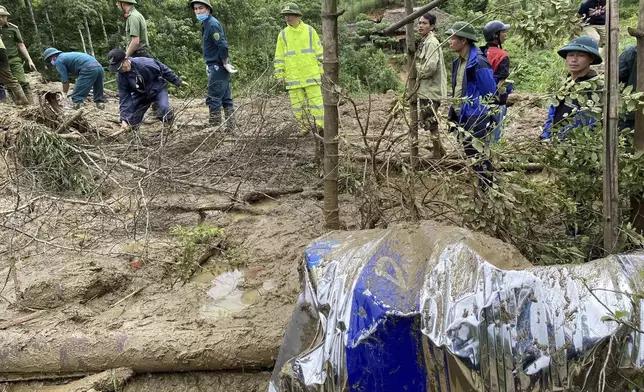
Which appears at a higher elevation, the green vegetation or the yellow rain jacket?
the yellow rain jacket

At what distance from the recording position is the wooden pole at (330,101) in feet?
9.36

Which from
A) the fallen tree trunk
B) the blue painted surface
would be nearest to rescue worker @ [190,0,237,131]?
the fallen tree trunk

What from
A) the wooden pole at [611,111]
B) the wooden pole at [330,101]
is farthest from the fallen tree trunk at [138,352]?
the wooden pole at [611,111]

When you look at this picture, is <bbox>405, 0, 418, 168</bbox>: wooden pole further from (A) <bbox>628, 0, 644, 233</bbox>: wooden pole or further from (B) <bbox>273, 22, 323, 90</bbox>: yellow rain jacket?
(B) <bbox>273, 22, 323, 90</bbox>: yellow rain jacket

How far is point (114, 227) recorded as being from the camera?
13.4ft

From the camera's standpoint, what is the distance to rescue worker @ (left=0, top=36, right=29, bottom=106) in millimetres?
6871

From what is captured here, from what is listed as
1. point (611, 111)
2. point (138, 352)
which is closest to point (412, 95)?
point (611, 111)

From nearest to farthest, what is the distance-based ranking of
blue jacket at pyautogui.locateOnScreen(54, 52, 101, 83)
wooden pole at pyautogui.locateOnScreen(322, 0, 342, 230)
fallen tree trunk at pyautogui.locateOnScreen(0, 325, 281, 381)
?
fallen tree trunk at pyautogui.locateOnScreen(0, 325, 281, 381) < wooden pole at pyautogui.locateOnScreen(322, 0, 342, 230) < blue jacket at pyautogui.locateOnScreen(54, 52, 101, 83)

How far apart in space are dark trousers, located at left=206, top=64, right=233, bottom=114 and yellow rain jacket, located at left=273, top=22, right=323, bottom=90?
95 cm

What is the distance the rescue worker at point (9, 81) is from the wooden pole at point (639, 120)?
734cm

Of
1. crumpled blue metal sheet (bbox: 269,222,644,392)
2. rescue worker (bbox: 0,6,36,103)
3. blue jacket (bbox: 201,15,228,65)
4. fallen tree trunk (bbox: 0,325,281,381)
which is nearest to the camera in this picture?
crumpled blue metal sheet (bbox: 269,222,644,392)

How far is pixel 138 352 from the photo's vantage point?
2.45 meters

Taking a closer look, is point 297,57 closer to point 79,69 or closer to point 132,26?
point 132,26

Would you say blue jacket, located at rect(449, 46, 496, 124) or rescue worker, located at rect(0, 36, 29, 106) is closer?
blue jacket, located at rect(449, 46, 496, 124)
